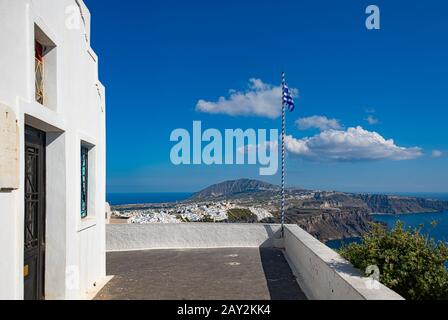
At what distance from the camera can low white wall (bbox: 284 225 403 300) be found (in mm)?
4289

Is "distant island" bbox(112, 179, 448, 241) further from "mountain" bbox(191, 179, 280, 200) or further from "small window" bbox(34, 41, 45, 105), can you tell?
"small window" bbox(34, 41, 45, 105)

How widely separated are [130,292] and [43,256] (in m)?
2.25

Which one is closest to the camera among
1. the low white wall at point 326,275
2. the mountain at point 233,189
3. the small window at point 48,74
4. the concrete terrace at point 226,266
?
the low white wall at point 326,275

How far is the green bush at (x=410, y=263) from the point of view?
17.0 feet

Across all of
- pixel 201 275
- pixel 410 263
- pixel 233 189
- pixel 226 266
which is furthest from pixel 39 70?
pixel 233 189

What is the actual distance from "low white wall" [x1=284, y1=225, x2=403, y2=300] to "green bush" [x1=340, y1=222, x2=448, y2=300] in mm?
387

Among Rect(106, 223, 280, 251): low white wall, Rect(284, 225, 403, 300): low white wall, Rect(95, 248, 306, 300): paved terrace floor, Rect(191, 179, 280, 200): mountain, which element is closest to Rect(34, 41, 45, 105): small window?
Rect(95, 248, 306, 300): paved terrace floor

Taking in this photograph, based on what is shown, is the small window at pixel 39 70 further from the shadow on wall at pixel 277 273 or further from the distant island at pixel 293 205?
the distant island at pixel 293 205

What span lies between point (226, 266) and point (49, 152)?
5.53 m

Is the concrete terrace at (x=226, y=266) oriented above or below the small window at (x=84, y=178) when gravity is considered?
below

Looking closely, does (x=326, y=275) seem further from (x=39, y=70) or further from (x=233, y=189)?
(x=233, y=189)

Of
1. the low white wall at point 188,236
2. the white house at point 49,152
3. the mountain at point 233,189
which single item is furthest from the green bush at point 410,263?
the mountain at point 233,189

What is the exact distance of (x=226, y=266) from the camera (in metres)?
9.45
